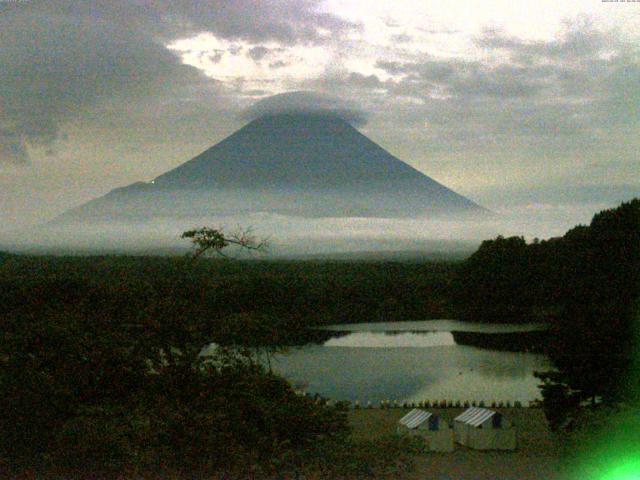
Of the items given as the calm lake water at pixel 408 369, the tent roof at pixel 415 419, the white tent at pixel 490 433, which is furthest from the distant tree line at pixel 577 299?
the calm lake water at pixel 408 369

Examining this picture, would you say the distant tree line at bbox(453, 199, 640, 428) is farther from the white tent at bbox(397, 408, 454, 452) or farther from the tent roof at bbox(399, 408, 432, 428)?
the tent roof at bbox(399, 408, 432, 428)

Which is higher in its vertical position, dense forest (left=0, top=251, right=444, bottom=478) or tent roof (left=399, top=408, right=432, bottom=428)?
dense forest (left=0, top=251, right=444, bottom=478)

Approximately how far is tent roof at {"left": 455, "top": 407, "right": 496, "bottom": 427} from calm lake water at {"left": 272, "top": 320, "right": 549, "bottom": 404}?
9.82 feet

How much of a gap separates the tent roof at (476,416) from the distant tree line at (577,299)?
78cm

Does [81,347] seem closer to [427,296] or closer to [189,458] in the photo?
[189,458]

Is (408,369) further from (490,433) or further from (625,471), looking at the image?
(625,471)

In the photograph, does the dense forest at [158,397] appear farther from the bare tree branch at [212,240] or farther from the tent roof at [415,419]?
the tent roof at [415,419]

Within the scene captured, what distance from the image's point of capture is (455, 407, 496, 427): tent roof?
985cm

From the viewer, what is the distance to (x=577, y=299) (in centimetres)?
1277

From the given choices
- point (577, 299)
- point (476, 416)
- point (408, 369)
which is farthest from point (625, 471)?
point (408, 369)

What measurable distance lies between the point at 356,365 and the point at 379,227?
53.6m

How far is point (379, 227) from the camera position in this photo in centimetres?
7275

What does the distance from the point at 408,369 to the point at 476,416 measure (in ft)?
30.1

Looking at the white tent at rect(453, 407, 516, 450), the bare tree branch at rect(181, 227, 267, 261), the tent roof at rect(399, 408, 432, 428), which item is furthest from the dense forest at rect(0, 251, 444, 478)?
the white tent at rect(453, 407, 516, 450)
